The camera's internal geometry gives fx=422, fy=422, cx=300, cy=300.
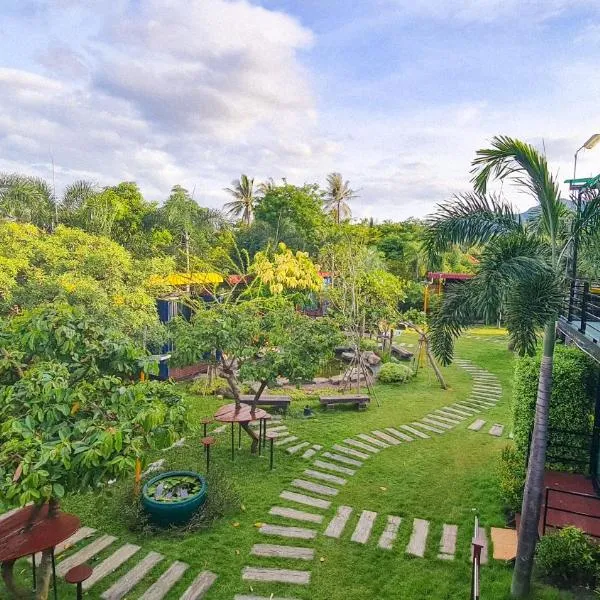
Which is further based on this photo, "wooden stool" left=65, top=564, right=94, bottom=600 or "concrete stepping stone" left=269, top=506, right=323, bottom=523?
"concrete stepping stone" left=269, top=506, right=323, bottom=523

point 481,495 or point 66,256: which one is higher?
point 66,256

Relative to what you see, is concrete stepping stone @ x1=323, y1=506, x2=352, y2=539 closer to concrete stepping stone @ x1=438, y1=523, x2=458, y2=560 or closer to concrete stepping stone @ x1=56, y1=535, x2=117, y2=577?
concrete stepping stone @ x1=438, y1=523, x2=458, y2=560

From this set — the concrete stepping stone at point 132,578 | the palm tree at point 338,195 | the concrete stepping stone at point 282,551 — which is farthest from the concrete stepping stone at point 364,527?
the palm tree at point 338,195

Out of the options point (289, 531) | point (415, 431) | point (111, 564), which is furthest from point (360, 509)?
point (415, 431)

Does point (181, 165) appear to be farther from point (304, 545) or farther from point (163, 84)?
point (304, 545)

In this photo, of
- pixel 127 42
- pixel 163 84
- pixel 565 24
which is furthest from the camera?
pixel 163 84

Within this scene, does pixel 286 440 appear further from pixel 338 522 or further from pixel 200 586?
pixel 200 586

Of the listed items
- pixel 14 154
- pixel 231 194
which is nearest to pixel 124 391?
pixel 14 154

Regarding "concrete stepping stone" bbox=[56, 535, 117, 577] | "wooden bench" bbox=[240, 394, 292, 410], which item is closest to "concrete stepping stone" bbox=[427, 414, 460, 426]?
"wooden bench" bbox=[240, 394, 292, 410]
